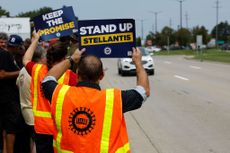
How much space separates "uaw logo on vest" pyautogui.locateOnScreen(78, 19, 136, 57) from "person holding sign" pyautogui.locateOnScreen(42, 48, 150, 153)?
0.70 meters

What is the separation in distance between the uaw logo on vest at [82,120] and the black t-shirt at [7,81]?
297cm

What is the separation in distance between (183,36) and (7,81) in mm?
111232

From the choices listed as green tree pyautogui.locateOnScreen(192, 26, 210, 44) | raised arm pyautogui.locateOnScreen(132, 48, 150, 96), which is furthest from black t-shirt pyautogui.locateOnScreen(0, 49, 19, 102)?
green tree pyautogui.locateOnScreen(192, 26, 210, 44)

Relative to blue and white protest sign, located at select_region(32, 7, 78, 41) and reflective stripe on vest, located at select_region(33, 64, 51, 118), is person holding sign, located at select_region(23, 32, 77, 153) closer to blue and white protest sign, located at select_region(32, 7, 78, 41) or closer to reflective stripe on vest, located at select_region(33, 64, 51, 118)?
reflective stripe on vest, located at select_region(33, 64, 51, 118)

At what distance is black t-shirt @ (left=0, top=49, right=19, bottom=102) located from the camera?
6.09 m

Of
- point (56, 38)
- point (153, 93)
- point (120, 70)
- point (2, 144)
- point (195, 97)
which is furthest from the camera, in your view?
point (120, 70)

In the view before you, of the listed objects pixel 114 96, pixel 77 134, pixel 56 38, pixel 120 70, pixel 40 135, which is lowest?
pixel 120 70

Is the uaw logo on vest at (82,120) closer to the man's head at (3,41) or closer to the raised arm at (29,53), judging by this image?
the raised arm at (29,53)

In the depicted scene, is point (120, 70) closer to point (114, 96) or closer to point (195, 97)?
point (195, 97)

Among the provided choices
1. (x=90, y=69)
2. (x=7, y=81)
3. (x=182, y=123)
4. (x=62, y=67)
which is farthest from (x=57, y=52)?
(x=182, y=123)

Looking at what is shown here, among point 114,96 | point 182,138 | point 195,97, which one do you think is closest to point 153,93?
point 195,97

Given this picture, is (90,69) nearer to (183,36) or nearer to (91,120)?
(91,120)

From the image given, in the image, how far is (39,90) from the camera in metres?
4.66

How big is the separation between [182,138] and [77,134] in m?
5.69
